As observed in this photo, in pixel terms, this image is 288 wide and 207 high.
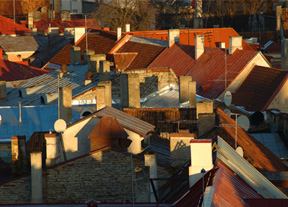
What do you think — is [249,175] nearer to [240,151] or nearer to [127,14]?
[240,151]

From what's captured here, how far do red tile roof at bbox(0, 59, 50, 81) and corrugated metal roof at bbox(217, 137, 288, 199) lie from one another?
29.6 metres

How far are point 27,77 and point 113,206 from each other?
32.2 metres

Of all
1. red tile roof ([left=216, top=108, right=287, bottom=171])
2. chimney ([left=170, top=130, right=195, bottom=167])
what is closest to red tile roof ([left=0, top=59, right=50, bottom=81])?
red tile roof ([left=216, top=108, right=287, bottom=171])

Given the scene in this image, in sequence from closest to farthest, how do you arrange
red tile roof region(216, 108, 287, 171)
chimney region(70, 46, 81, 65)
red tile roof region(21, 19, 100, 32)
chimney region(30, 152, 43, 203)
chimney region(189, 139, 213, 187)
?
chimney region(189, 139, 213, 187) → chimney region(30, 152, 43, 203) → red tile roof region(216, 108, 287, 171) → chimney region(70, 46, 81, 65) → red tile roof region(21, 19, 100, 32)

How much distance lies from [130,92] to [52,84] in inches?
384

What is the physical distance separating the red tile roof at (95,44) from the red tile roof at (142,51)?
1127 mm

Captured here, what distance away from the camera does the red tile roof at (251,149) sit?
3027 cm

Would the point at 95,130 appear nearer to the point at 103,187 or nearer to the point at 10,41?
the point at 103,187

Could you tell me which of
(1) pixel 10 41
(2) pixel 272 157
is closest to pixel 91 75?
(2) pixel 272 157

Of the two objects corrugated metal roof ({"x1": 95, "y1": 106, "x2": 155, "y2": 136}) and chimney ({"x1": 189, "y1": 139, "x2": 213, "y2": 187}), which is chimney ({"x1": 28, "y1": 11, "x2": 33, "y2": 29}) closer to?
corrugated metal roof ({"x1": 95, "y1": 106, "x2": 155, "y2": 136})

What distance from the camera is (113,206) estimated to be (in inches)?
922

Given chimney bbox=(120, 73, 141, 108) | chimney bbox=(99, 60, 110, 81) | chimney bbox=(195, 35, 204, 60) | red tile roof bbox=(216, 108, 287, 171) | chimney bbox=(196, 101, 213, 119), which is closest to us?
red tile roof bbox=(216, 108, 287, 171)

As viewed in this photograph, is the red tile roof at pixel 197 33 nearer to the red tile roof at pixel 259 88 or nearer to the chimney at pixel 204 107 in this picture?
the red tile roof at pixel 259 88

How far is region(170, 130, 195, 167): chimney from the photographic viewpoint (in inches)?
1041
